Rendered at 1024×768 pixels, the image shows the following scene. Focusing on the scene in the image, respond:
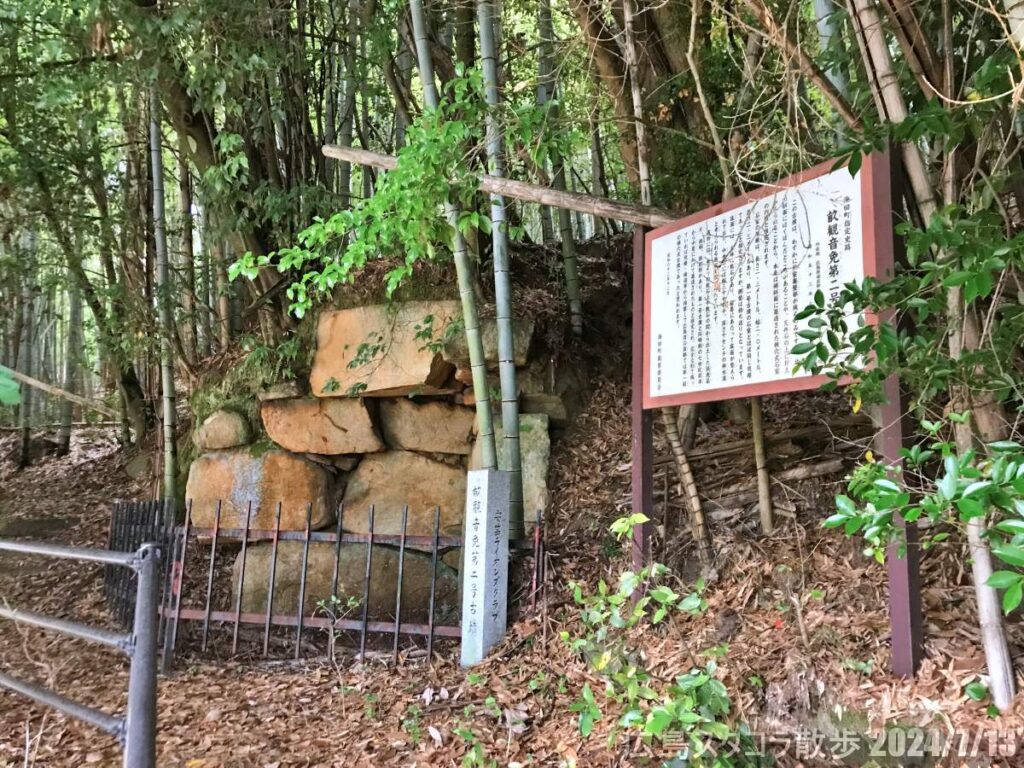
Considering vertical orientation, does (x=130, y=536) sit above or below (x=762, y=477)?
below

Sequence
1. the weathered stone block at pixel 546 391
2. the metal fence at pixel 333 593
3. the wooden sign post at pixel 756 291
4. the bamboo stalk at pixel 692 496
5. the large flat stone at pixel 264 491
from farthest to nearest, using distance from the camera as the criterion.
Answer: the large flat stone at pixel 264 491
the weathered stone block at pixel 546 391
the metal fence at pixel 333 593
the bamboo stalk at pixel 692 496
the wooden sign post at pixel 756 291

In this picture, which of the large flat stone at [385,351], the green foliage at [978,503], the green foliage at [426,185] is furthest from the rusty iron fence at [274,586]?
the green foliage at [978,503]

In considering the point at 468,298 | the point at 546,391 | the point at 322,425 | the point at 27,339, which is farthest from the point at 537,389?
the point at 27,339

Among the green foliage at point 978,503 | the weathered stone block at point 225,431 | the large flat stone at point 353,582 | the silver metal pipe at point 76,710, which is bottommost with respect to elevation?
the large flat stone at point 353,582

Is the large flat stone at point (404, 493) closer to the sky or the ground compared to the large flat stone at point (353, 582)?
closer to the sky

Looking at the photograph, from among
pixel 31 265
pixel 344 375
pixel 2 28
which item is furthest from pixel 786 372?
pixel 31 265

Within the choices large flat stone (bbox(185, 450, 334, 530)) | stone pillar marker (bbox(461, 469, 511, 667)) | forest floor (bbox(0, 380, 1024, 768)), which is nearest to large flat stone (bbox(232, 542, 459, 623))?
large flat stone (bbox(185, 450, 334, 530))

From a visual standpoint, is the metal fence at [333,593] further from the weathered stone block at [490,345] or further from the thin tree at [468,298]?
the weathered stone block at [490,345]

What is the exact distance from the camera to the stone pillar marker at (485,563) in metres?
3.72

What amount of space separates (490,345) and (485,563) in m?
1.76

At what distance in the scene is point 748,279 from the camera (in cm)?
284

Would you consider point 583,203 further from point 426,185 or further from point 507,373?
point 507,373

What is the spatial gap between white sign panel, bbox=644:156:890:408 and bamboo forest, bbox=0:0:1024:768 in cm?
2

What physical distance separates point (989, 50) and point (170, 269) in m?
6.09
